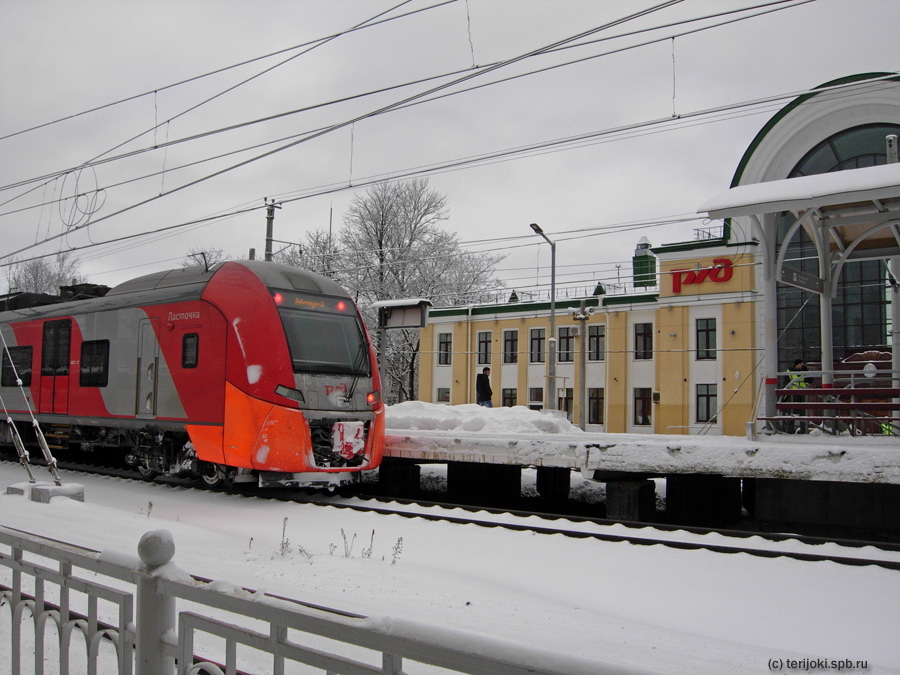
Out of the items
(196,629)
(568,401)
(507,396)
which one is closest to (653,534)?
(196,629)

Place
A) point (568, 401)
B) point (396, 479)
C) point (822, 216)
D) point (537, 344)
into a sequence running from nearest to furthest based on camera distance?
1. point (822, 216)
2. point (396, 479)
3. point (568, 401)
4. point (537, 344)

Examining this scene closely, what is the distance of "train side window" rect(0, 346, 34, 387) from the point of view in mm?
15742

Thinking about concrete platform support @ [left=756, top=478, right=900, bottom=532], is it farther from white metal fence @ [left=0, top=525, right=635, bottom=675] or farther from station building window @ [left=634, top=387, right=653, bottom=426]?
station building window @ [left=634, top=387, right=653, bottom=426]

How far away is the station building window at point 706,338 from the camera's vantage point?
33031 millimetres

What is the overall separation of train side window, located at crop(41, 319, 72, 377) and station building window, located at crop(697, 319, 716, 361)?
25773mm

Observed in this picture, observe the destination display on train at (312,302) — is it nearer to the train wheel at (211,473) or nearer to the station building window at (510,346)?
the train wheel at (211,473)

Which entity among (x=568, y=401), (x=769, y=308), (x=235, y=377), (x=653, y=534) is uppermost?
(x=769, y=308)

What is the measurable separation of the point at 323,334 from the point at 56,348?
6.62 meters

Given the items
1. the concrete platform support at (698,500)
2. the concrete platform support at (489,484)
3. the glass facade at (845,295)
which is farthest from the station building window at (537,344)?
the concrete platform support at (698,500)

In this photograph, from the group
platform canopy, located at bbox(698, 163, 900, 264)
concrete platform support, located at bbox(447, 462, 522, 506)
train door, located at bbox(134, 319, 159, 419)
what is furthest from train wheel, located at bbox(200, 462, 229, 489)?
platform canopy, located at bbox(698, 163, 900, 264)

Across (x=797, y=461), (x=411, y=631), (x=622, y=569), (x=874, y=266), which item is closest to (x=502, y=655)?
(x=411, y=631)

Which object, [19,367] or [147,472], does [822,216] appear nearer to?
[147,472]

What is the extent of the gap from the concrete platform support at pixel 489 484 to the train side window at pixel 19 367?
9.17 metres

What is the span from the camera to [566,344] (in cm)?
3828
